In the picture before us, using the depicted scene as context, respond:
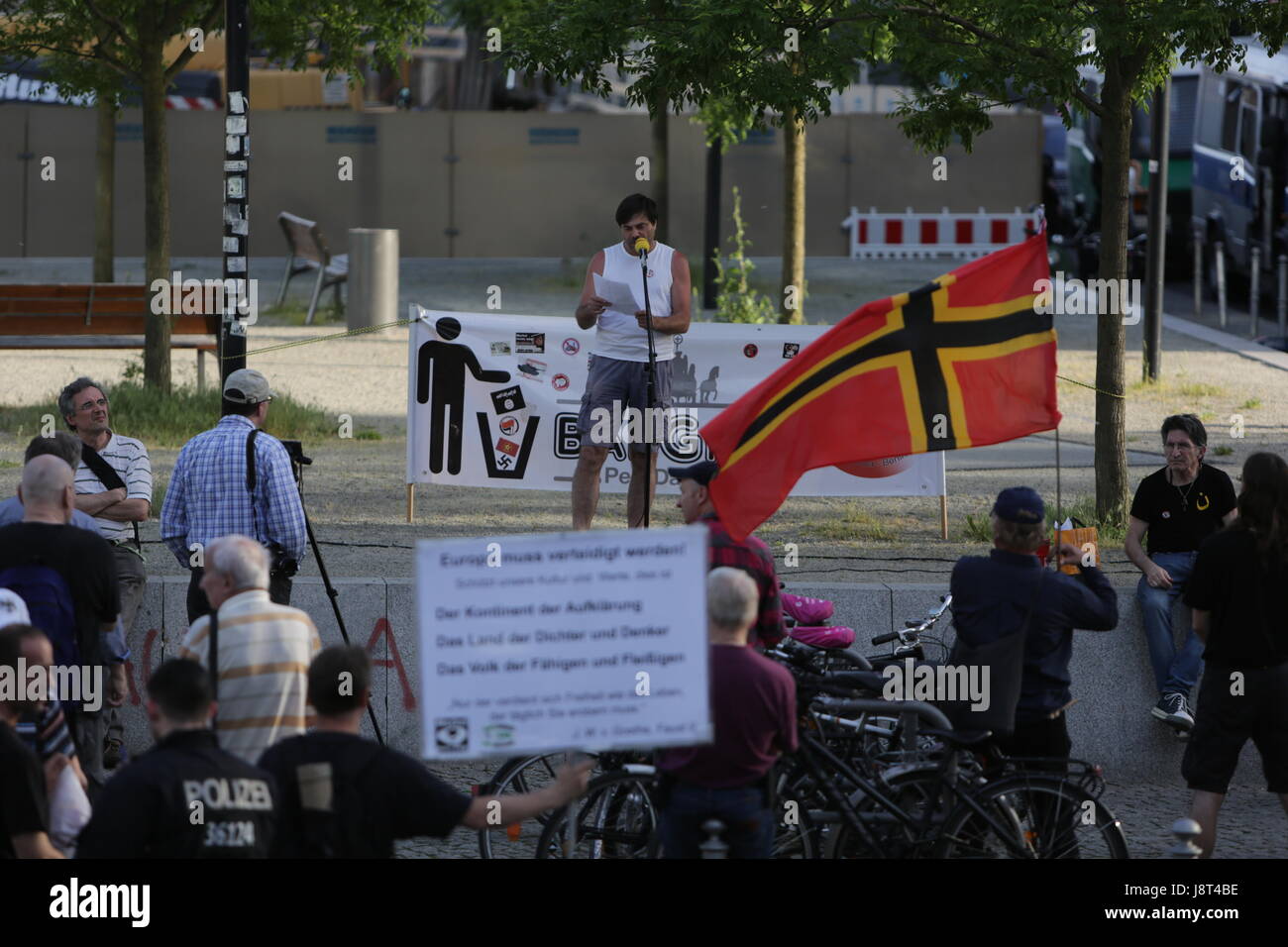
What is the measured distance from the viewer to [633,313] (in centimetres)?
976

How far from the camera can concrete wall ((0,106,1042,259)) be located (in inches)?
1134

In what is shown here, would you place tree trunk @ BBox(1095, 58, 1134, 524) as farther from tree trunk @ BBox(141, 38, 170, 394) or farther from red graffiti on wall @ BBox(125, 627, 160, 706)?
tree trunk @ BBox(141, 38, 170, 394)

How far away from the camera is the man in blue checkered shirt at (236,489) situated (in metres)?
7.80

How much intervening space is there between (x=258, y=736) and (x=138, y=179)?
971 inches

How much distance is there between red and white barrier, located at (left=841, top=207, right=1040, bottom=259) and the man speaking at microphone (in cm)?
1842

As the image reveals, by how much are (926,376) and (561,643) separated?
3380 mm

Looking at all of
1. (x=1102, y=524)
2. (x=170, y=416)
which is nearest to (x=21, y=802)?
(x=1102, y=524)

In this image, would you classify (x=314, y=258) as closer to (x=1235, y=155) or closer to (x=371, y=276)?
(x=371, y=276)

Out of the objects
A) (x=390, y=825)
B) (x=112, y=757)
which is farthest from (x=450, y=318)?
(x=390, y=825)

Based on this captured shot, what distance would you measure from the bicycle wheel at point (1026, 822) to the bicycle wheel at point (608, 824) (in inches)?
41.1

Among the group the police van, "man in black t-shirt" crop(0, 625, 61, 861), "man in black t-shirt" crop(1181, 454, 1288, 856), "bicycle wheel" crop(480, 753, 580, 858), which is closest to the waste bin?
the police van

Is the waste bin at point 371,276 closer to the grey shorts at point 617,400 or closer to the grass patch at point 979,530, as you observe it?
the grass patch at point 979,530

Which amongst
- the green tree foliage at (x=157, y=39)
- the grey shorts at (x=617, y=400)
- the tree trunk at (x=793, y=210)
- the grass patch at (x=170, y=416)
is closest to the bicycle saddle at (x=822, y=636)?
the grey shorts at (x=617, y=400)
